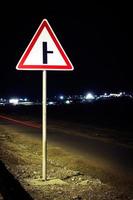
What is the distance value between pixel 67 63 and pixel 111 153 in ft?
25.5

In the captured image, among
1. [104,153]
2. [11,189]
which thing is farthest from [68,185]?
[104,153]

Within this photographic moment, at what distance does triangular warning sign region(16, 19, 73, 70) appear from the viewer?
7695 mm

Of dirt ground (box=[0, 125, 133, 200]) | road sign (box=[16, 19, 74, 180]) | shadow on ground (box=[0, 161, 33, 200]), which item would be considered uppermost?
road sign (box=[16, 19, 74, 180])

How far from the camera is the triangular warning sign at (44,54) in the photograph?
770 centimetres

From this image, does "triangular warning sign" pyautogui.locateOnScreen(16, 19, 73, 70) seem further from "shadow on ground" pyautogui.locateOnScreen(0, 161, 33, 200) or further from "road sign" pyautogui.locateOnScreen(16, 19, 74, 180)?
"shadow on ground" pyautogui.locateOnScreen(0, 161, 33, 200)

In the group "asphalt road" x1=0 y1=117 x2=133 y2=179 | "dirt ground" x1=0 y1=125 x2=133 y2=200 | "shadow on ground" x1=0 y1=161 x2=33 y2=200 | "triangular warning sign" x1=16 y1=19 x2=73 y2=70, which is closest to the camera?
"shadow on ground" x1=0 y1=161 x2=33 y2=200

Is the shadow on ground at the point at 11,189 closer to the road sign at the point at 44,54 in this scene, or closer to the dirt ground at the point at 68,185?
the dirt ground at the point at 68,185

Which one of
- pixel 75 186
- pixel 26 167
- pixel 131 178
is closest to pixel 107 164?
pixel 131 178

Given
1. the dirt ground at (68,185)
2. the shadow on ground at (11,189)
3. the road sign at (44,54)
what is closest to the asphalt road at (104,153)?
the dirt ground at (68,185)

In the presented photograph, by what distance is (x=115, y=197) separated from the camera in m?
7.37

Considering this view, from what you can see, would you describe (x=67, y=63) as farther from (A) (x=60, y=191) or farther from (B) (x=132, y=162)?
(B) (x=132, y=162)

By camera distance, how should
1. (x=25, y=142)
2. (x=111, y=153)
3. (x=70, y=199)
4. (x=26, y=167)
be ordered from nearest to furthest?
1. (x=70, y=199)
2. (x=26, y=167)
3. (x=111, y=153)
4. (x=25, y=142)

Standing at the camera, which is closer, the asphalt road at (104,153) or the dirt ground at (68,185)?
the dirt ground at (68,185)

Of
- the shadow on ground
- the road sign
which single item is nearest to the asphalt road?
the shadow on ground
